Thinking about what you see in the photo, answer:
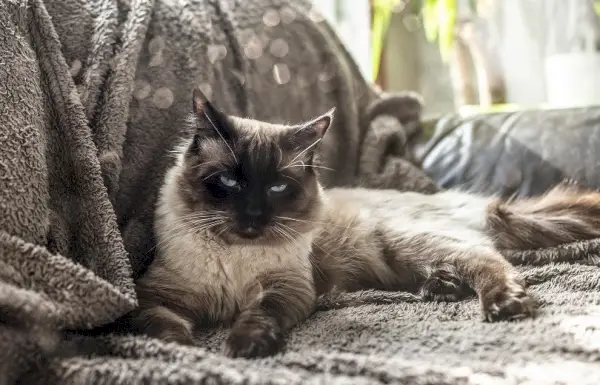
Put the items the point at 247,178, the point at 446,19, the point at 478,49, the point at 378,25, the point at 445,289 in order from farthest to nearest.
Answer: the point at 478,49 < the point at 378,25 < the point at 446,19 < the point at 445,289 < the point at 247,178

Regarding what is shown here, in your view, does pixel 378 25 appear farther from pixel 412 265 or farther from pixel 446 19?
pixel 412 265

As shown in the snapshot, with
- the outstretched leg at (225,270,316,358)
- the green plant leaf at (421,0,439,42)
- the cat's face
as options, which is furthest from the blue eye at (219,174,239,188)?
the green plant leaf at (421,0,439,42)

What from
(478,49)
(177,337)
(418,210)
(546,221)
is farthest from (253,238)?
(478,49)

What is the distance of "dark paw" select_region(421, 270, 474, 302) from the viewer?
4.61 feet

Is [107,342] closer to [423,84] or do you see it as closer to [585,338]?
[585,338]

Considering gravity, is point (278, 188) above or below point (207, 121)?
below

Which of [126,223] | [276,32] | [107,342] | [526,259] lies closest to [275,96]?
[276,32]

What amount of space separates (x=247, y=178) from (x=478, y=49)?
2139 mm

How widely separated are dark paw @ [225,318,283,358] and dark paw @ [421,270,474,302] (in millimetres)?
415

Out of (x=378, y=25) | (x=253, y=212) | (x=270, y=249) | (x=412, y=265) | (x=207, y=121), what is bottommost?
(x=412, y=265)

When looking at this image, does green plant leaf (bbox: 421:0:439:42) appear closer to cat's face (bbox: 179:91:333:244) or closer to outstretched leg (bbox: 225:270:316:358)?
cat's face (bbox: 179:91:333:244)

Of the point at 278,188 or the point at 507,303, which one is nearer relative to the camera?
the point at 507,303

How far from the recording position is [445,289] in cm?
143

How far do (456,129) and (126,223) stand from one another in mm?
1181
